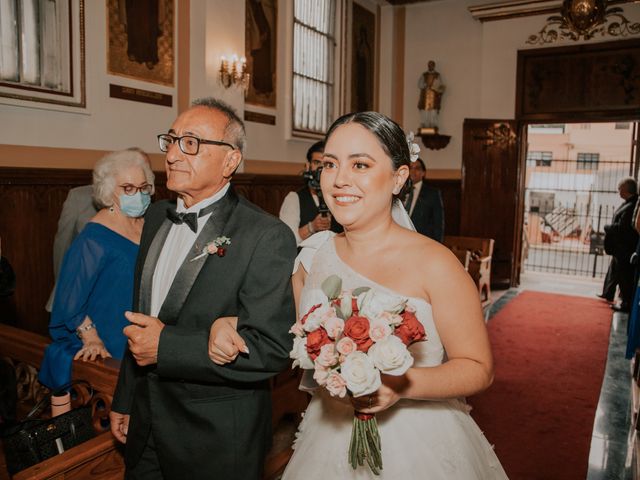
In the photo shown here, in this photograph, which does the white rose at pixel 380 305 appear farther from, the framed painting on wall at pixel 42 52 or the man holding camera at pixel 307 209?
the framed painting on wall at pixel 42 52

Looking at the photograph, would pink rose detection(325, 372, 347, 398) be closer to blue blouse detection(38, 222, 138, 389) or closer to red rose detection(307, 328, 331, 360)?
red rose detection(307, 328, 331, 360)

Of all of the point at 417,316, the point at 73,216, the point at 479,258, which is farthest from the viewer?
the point at 479,258

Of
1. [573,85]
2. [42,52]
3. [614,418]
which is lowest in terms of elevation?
[614,418]

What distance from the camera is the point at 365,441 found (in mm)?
1406

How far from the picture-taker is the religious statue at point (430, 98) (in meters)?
9.95

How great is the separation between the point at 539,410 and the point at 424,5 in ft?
27.0

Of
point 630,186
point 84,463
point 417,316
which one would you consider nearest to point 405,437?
point 417,316

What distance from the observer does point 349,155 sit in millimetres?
1605

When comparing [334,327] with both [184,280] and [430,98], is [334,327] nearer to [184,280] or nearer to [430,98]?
[184,280]

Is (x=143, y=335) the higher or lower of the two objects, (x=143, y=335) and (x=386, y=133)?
the lower

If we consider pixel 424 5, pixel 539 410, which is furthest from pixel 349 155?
pixel 424 5

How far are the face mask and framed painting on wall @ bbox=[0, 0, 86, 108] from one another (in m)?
2.15

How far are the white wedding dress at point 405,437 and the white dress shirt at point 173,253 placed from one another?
→ 1.44 ft

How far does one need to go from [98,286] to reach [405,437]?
184 cm
